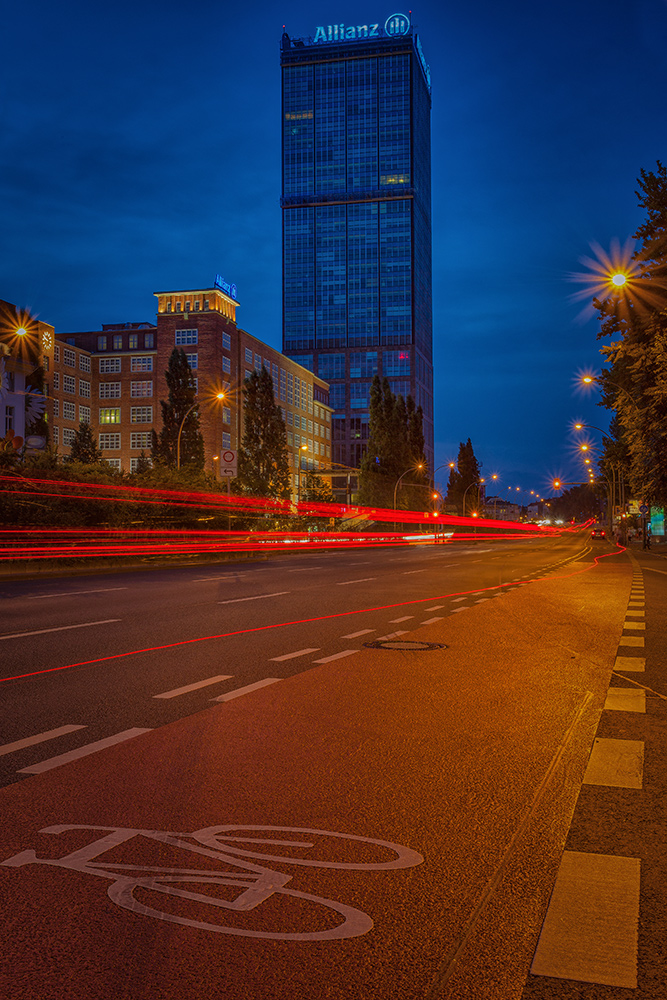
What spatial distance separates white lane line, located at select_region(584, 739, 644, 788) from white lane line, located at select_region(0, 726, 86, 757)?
11.1 ft

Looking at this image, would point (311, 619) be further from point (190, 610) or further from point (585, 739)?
point (585, 739)

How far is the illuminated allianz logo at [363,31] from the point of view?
19400cm

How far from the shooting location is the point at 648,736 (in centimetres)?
616

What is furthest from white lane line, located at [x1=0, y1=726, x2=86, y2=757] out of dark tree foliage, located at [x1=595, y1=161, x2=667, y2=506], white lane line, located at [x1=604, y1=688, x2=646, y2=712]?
dark tree foliage, located at [x1=595, y1=161, x2=667, y2=506]

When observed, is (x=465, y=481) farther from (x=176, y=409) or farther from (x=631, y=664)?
(x=631, y=664)

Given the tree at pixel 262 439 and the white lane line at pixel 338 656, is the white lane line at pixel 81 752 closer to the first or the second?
the white lane line at pixel 338 656

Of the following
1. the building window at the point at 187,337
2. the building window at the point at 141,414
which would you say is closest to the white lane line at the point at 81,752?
the building window at the point at 187,337

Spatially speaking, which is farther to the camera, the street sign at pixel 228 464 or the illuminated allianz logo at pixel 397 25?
the illuminated allianz logo at pixel 397 25

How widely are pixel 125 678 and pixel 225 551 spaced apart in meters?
30.5

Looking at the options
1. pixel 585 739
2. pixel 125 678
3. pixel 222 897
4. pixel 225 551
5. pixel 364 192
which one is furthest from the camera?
pixel 364 192

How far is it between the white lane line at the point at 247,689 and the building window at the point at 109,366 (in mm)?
97976

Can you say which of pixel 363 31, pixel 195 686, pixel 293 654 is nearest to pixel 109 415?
pixel 293 654

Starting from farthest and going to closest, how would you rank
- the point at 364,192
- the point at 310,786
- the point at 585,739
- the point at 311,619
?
the point at 364,192
the point at 311,619
the point at 585,739
the point at 310,786

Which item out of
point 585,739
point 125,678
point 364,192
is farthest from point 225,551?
point 364,192
